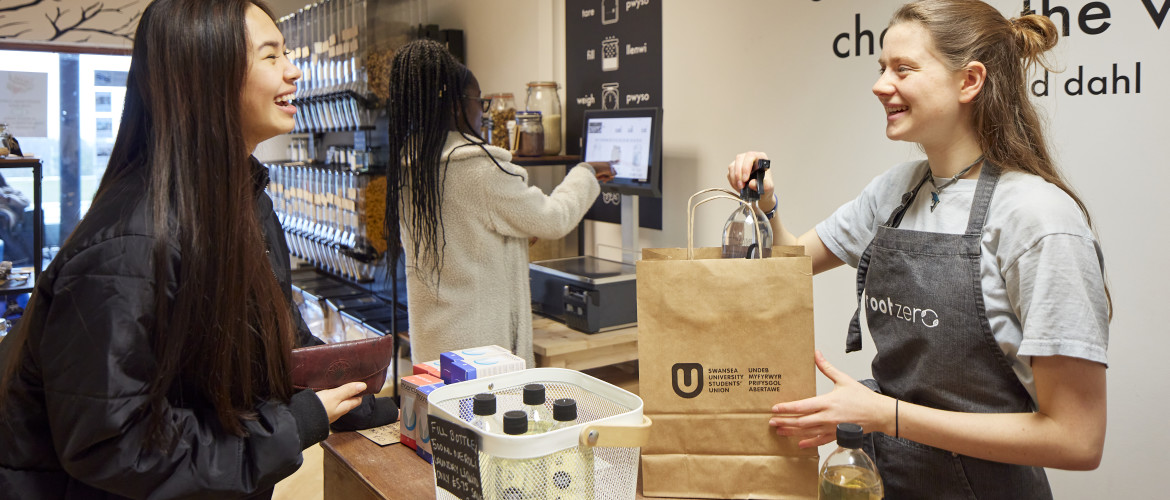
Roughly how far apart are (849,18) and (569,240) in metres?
1.85

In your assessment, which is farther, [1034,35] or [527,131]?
[527,131]

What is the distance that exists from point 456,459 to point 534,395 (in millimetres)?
143

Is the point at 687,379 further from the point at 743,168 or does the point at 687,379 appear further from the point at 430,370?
the point at 430,370

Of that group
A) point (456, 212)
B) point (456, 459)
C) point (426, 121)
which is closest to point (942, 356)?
point (456, 459)

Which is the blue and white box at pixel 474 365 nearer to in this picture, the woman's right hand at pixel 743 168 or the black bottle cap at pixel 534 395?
the black bottle cap at pixel 534 395

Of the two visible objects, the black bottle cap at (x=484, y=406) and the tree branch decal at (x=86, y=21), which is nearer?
the black bottle cap at (x=484, y=406)

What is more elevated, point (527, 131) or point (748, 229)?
point (527, 131)

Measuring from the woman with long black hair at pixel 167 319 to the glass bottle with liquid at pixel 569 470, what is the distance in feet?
1.32

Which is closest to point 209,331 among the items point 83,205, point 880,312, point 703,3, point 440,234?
point 880,312

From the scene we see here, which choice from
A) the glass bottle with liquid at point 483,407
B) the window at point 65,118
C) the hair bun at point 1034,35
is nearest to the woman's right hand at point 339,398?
the glass bottle with liquid at point 483,407

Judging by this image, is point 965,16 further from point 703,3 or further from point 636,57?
point 636,57

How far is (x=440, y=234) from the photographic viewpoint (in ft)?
9.16

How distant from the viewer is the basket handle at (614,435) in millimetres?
1119

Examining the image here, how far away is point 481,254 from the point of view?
2.80 m
